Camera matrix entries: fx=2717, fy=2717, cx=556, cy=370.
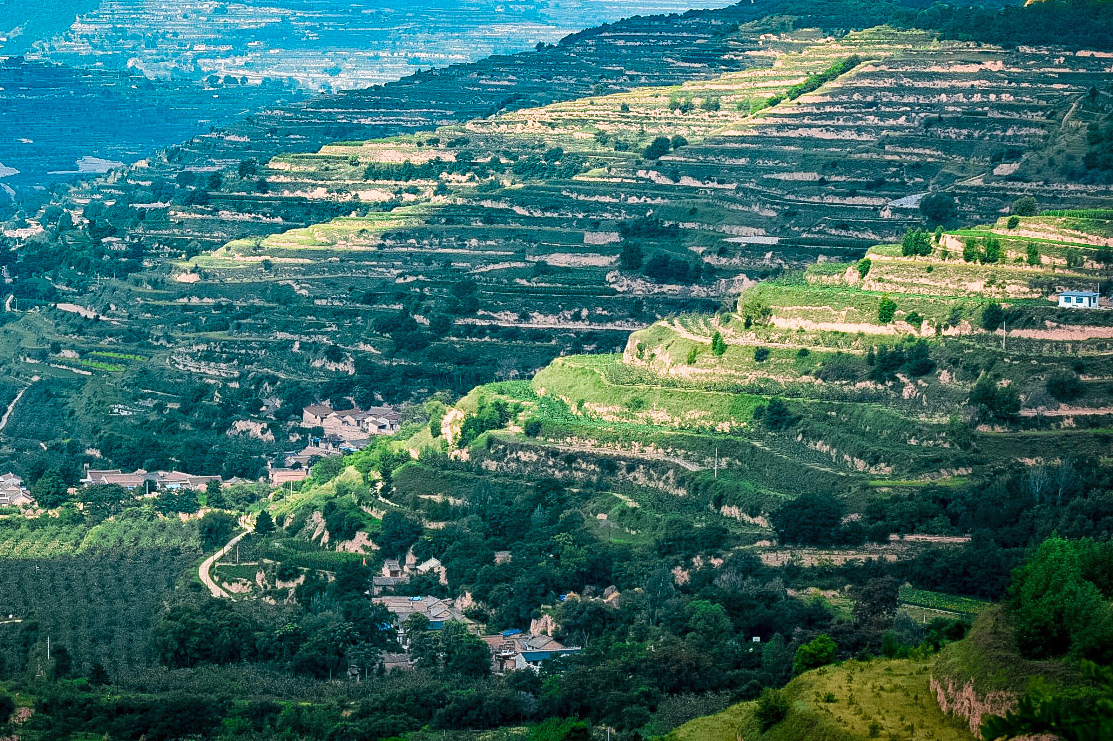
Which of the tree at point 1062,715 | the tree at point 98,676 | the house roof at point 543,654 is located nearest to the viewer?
the tree at point 1062,715

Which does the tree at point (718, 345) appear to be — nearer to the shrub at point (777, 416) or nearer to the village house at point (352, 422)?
the shrub at point (777, 416)

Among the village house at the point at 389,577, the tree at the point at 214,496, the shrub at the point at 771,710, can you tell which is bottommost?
the tree at the point at 214,496

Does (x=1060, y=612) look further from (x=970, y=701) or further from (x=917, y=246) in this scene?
(x=917, y=246)

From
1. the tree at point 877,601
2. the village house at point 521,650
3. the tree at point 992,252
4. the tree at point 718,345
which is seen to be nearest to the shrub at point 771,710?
the tree at point 877,601

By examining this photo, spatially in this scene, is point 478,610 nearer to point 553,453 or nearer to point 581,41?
point 553,453

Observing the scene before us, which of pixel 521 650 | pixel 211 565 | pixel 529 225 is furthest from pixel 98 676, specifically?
pixel 529 225

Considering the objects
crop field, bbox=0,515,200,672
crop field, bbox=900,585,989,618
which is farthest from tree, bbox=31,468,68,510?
crop field, bbox=900,585,989,618
